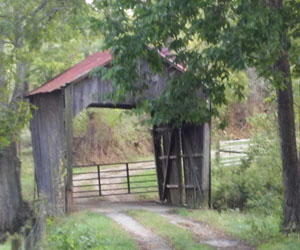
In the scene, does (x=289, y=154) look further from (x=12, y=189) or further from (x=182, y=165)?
(x=12, y=189)

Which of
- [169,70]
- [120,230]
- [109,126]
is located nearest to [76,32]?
[169,70]

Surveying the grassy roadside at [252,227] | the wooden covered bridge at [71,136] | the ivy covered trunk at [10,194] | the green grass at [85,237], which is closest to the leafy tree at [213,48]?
the grassy roadside at [252,227]

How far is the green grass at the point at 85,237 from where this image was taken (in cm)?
945

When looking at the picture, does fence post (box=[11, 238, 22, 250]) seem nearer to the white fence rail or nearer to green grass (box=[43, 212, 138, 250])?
green grass (box=[43, 212, 138, 250])

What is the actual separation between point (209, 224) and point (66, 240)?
14.9 ft

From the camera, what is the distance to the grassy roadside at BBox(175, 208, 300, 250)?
10.1 m

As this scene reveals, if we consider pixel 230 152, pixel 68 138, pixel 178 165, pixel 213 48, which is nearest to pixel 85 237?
pixel 213 48

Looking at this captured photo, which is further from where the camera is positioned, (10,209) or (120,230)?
(10,209)

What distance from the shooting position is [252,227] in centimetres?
1113

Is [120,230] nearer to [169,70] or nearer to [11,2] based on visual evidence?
[169,70]

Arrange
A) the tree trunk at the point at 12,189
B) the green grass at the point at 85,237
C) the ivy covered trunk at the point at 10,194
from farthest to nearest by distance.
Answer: the ivy covered trunk at the point at 10,194
the tree trunk at the point at 12,189
the green grass at the point at 85,237

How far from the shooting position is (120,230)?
12.3m

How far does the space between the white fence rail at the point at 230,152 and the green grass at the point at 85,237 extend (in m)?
9.26

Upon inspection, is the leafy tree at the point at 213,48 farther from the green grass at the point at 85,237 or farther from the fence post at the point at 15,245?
the fence post at the point at 15,245
